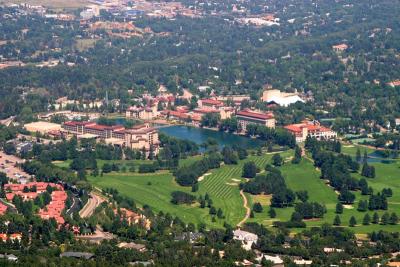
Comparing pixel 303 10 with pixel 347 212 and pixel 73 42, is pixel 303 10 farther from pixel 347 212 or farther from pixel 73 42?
pixel 347 212

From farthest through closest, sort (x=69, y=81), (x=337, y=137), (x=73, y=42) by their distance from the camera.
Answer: (x=73, y=42) → (x=69, y=81) → (x=337, y=137)

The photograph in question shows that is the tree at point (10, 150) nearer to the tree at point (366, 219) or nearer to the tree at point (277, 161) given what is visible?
the tree at point (277, 161)

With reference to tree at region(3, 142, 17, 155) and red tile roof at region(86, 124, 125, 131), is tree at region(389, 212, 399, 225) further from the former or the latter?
red tile roof at region(86, 124, 125, 131)

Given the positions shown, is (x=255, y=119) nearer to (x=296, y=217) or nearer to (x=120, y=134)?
(x=120, y=134)

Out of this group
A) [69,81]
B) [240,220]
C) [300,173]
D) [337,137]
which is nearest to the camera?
[240,220]

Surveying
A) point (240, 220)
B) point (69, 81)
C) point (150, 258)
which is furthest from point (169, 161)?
point (69, 81)

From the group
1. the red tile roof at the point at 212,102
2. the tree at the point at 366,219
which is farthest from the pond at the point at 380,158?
the red tile roof at the point at 212,102
